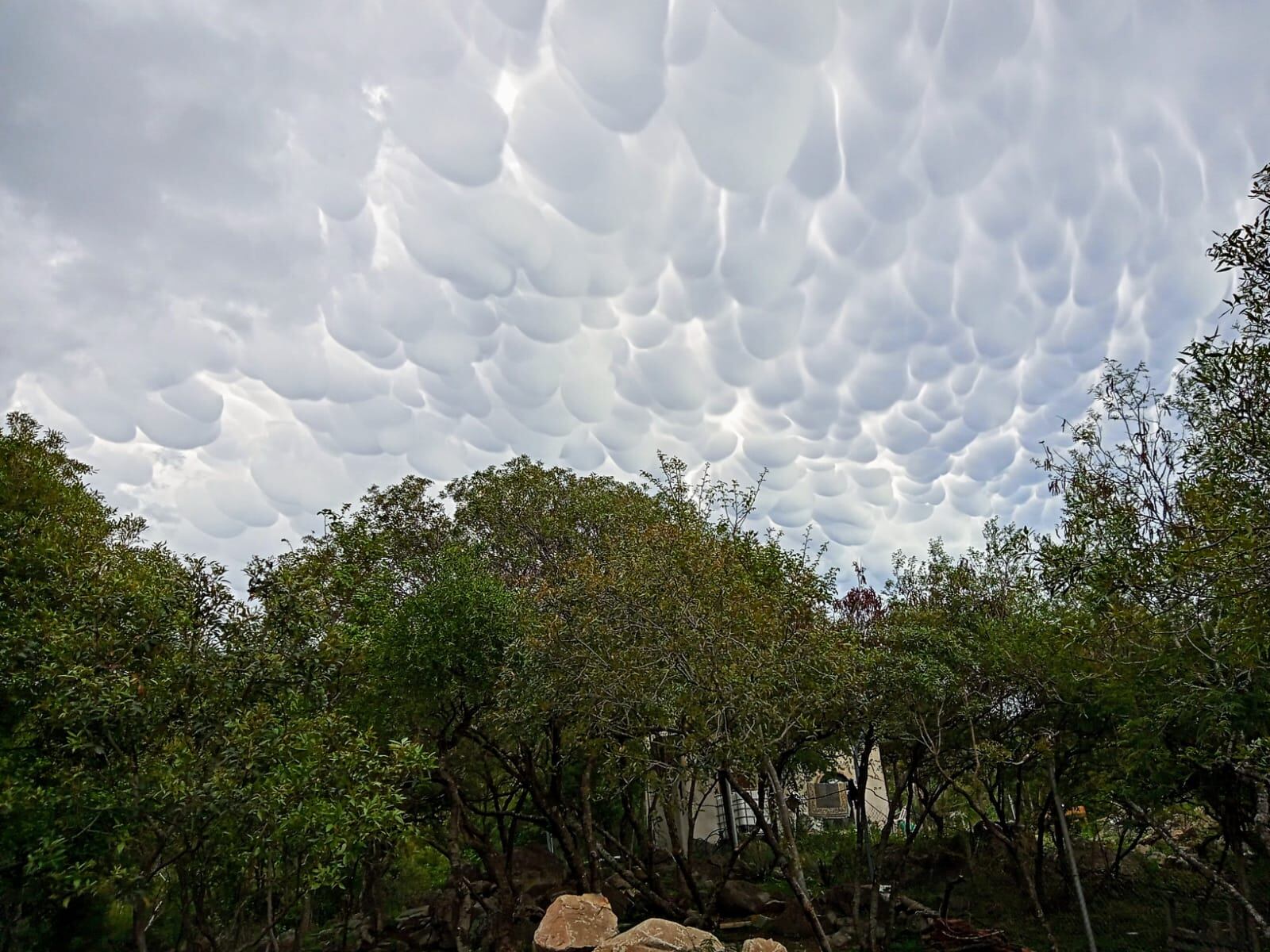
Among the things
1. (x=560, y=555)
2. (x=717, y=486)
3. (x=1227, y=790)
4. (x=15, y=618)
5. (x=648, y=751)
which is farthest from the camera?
(x=560, y=555)

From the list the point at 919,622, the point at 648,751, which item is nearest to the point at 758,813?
the point at 648,751

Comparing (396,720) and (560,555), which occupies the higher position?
(560,555)

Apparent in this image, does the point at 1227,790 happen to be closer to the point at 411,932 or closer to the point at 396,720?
the point at 396,720

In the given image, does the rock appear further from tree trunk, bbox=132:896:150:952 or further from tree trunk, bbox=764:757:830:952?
tree trunk, bbox=132:896:150:952

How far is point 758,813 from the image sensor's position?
15.8 metres

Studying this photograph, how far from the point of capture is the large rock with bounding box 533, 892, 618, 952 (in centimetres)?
1354

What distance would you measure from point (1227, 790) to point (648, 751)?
39.0 ft

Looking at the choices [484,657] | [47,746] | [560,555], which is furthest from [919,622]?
[47,746]

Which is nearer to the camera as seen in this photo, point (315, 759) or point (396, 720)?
point (315, 759)

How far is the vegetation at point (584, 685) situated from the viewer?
9.68 m

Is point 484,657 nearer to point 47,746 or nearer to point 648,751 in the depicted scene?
point 648,751

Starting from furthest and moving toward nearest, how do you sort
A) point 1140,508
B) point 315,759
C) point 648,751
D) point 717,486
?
1. point 717,486
2. point 648,751
3. point 1140,508
4. point 315,759

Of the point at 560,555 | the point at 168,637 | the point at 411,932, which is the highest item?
the point at 560,555

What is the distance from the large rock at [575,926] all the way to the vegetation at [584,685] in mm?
2916
